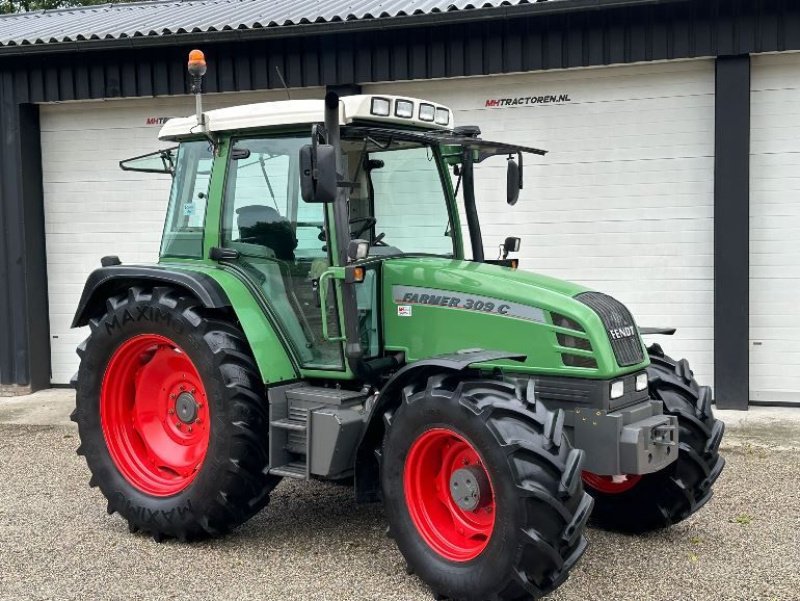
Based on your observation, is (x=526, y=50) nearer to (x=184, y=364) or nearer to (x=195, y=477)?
(x=184, y=364)

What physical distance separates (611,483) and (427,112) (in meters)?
2.40

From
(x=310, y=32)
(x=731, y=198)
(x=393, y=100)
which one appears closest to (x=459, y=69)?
(x=310, y=32)

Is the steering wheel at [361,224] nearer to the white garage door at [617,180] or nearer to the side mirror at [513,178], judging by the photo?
the side mirror at [513,178]

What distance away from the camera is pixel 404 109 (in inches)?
199

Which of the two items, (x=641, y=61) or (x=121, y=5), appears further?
(x=121, y=5)

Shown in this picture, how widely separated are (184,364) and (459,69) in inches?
189

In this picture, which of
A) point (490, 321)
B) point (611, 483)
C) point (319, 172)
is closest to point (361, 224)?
point (319, 172)

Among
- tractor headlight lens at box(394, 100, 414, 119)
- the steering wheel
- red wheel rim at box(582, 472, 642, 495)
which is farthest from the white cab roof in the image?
red wheel rim at box(582, 472, 642, 495)

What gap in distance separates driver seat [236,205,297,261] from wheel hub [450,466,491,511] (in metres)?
1.63

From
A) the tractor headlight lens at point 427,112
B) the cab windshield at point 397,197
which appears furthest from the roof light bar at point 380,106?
the tractor headlight lens at point 427,112

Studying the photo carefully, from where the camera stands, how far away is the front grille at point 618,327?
4.61m

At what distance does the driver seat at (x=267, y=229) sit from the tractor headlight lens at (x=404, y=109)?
2.86 ft

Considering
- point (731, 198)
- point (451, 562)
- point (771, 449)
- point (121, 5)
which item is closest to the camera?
point (451, 562)

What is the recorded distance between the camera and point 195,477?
16.5ft
